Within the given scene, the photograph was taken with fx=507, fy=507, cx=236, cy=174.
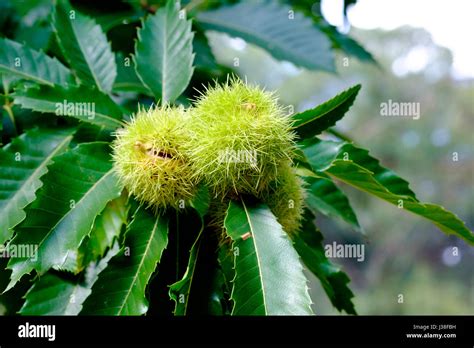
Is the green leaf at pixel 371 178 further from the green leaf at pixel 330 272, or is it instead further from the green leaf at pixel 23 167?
the green leaf at pixel 23 167

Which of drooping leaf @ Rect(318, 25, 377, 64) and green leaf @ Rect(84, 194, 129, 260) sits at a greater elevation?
drooping leaf @ Rect(318, 25, 377, 64)

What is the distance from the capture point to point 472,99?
1067 centimetres

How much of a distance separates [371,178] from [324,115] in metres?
0.13

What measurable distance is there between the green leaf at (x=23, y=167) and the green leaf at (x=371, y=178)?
490 mm

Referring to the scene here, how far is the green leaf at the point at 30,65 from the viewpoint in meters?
1.06

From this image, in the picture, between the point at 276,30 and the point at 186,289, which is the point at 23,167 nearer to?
the point at 186,289

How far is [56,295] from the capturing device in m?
0.94

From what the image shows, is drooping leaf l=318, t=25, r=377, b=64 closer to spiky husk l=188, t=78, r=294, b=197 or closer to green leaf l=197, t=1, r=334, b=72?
green leaf l=197, t=1, r=334, b=72

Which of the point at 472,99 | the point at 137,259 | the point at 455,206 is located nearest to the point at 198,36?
the point at 137,259

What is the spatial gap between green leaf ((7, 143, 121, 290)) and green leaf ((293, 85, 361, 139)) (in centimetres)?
33

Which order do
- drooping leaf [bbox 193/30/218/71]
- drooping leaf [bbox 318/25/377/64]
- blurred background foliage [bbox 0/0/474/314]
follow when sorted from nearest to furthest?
drooping leaf [bbox 193/30/218/71], drooping leaf [bbox 318/25/377/64], blurred background foliage [bbox 0/0/474/314]

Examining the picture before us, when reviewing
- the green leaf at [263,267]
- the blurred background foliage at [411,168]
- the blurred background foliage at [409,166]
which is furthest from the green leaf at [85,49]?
the blurred background foliage at [411,168]

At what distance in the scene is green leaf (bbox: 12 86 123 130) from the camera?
962mm

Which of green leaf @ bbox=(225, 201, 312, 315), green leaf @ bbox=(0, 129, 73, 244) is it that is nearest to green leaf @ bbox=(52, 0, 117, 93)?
green leaf @ bbox=(0, 129, 73, 244)
